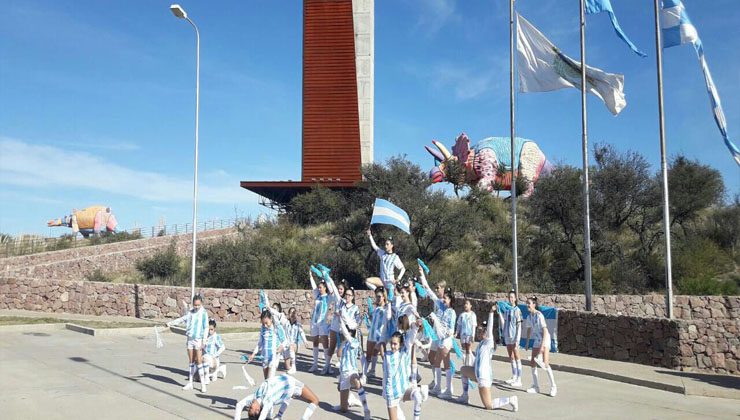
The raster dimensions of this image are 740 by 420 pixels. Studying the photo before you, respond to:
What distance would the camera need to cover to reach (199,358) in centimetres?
1183

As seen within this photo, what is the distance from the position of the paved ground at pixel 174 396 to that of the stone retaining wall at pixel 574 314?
2585mm

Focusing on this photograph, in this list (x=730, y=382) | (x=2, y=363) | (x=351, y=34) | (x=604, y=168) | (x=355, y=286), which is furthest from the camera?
(x=351, y=34)

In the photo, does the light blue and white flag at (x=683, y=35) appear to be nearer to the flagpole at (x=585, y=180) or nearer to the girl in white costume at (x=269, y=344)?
the flagpole at (x=585, y=180)

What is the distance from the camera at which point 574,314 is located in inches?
698

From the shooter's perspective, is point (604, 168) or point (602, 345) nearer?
point (602, 345)

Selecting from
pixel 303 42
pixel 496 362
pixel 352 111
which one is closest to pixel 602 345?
pixel 496 362

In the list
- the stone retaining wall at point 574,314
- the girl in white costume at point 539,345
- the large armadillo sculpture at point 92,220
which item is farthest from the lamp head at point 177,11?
the large armadillo sculpture at point 92,220

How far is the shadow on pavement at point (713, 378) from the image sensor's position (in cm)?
1264

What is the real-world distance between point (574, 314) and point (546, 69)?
24.4 ft

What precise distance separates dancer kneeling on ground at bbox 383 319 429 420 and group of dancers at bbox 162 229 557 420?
0.01 m

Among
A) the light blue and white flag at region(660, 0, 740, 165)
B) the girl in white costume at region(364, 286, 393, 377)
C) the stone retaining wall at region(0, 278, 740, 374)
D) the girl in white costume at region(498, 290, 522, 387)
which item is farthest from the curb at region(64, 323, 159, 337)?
the light blue and white flag at region(660, 0, 740, 165)

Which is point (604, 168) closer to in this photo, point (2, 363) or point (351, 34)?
point (351, 34)

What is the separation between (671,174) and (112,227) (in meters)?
58.6

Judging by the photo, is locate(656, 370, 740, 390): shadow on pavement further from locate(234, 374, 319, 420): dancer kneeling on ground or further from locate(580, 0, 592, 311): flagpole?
locate(234, 374, 319, 420): dancer kneeling on ground
